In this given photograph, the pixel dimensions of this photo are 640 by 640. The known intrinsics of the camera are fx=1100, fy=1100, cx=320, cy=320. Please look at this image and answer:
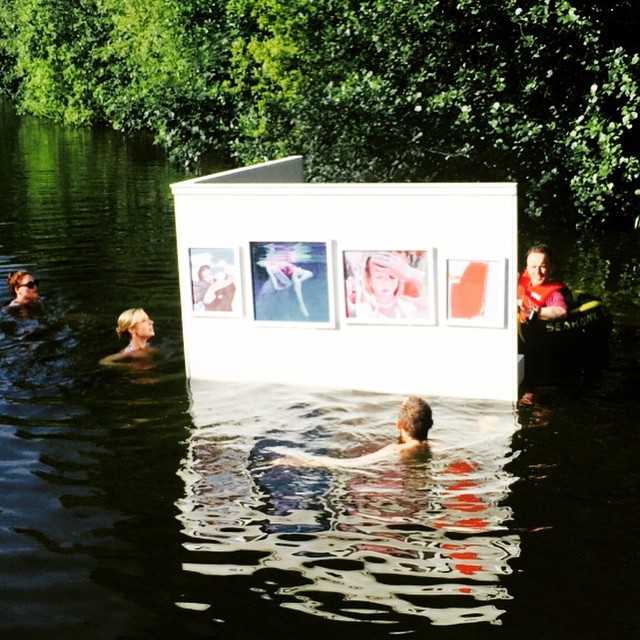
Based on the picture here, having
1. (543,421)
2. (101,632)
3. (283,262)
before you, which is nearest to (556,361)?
(543,421)

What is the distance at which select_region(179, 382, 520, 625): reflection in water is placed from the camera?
7816 mm

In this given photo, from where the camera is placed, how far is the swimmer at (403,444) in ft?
33.7

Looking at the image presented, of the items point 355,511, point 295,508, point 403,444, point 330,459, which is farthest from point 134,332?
point 355,511

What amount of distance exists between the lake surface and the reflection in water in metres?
0.02

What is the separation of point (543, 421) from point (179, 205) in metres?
4.81

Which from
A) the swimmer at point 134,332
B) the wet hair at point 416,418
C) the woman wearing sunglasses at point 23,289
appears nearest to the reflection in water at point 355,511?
the wet hair at point 416,418

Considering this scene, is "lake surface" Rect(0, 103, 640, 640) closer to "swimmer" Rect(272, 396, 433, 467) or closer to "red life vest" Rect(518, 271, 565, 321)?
"swimmer" Rect(272, 396, 433, 467)

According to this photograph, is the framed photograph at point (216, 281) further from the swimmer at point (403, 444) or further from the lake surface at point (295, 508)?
the swimmer at point (403, 444)

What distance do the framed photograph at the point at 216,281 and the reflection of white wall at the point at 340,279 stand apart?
8 cm

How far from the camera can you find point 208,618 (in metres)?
7.44

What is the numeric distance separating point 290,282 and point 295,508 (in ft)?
12.4

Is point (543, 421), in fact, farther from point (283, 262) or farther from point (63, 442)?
point (63, 442)

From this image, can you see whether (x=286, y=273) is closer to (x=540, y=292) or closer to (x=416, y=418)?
(x=416, y=418)

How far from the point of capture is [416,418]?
33.6 ft
